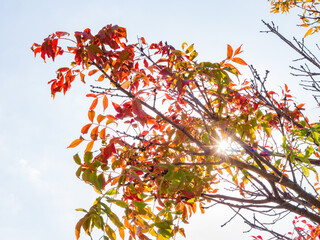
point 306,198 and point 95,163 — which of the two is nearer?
point 95,163

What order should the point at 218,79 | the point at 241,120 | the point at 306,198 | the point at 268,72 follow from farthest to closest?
the point at 268,72
the point at 306,198
the point at 241,120
the point at 218,79

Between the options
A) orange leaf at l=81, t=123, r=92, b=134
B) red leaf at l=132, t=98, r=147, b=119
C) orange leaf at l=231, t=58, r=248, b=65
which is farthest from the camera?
orange leaf at l=81, t=123, r=92, b=134

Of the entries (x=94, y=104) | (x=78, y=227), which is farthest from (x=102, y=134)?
(x=78, y=227)

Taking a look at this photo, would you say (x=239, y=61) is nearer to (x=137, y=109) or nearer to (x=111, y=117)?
(x=137, y=109)

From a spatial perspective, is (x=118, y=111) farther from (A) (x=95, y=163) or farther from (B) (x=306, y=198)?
(B) (x=306, y=198)

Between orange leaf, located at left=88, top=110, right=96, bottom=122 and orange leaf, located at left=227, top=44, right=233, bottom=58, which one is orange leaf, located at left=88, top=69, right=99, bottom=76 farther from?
orange leaf, located at left=227, top=44, right=233, bottom=58

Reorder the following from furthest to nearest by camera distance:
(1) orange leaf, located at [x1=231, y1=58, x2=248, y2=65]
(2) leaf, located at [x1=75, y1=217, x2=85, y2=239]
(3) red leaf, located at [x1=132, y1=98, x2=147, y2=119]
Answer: (1) orange leaf, located at [x1=231, y1=58, x2=248, y2=65] < (3) red leaf, located at [x1=132, y1=98, x2=147, y2=119] < (2) leaf, located at [x1=75, y1=217, x2=85, y2=239]

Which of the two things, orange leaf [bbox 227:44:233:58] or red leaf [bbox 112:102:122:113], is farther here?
red leaf [bbox 112:102:122:113]

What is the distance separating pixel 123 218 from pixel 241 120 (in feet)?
3.69

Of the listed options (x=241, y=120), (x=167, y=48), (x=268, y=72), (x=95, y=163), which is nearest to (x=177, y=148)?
(x=241, y=120)

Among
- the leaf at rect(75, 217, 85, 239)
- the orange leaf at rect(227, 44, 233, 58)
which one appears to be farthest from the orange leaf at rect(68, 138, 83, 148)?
the orange leaf at rect(227, 44, 233, 58)

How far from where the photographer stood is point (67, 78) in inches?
89.2

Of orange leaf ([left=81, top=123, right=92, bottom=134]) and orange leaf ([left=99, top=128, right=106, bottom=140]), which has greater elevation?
orange leaf ([left=81, top=123, right=92, bottom=134])

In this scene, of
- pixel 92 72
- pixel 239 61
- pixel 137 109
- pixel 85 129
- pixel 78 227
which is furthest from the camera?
pixel 92 72
